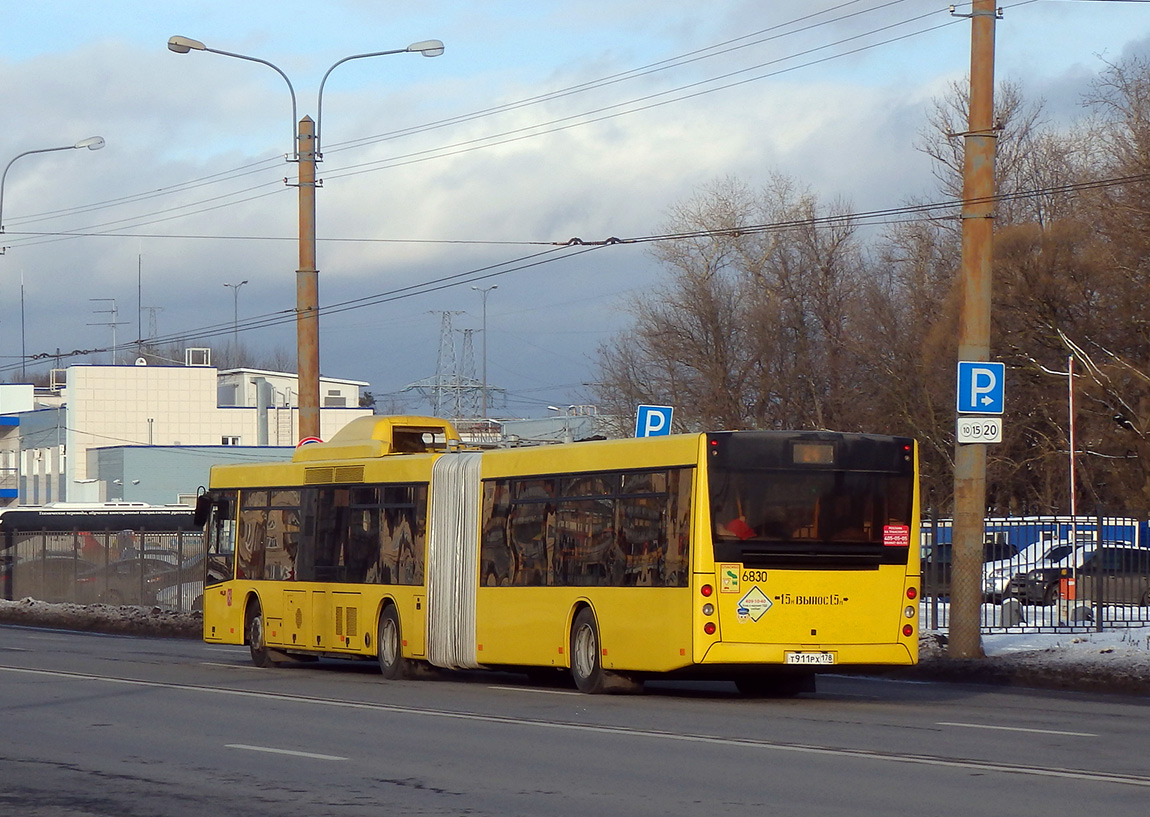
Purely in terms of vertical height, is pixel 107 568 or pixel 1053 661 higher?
pixel 1053 661

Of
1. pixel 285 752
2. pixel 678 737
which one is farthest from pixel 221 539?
pixel 678 737

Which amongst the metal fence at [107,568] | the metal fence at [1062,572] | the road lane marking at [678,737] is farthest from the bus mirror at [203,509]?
the metal fence at [107,568]

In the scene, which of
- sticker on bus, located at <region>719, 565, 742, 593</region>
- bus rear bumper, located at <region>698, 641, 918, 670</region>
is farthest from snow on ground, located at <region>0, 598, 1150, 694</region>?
sticker on bus, located at <region>719, 565, 742, 593</region>

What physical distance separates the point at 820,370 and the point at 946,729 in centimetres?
5037

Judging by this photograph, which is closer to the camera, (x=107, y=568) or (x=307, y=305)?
(x=307, y=305)

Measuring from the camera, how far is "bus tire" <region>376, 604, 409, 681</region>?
20.9m

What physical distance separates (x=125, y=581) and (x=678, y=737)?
30.0 m

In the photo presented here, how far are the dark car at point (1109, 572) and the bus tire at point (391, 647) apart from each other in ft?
30.9

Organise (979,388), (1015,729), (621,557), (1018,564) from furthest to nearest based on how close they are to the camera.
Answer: (1018,564)
(979,388)
(621,557)
(1015,729)

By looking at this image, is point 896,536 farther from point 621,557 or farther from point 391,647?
point 391,647

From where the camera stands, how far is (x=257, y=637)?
24047 mm

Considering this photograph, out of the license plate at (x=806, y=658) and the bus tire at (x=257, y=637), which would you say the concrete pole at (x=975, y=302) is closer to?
the license plate at (x=806, y=658)

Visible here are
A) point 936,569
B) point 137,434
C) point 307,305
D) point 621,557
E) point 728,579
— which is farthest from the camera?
point 137,434

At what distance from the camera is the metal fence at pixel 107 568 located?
3838 centimetres
